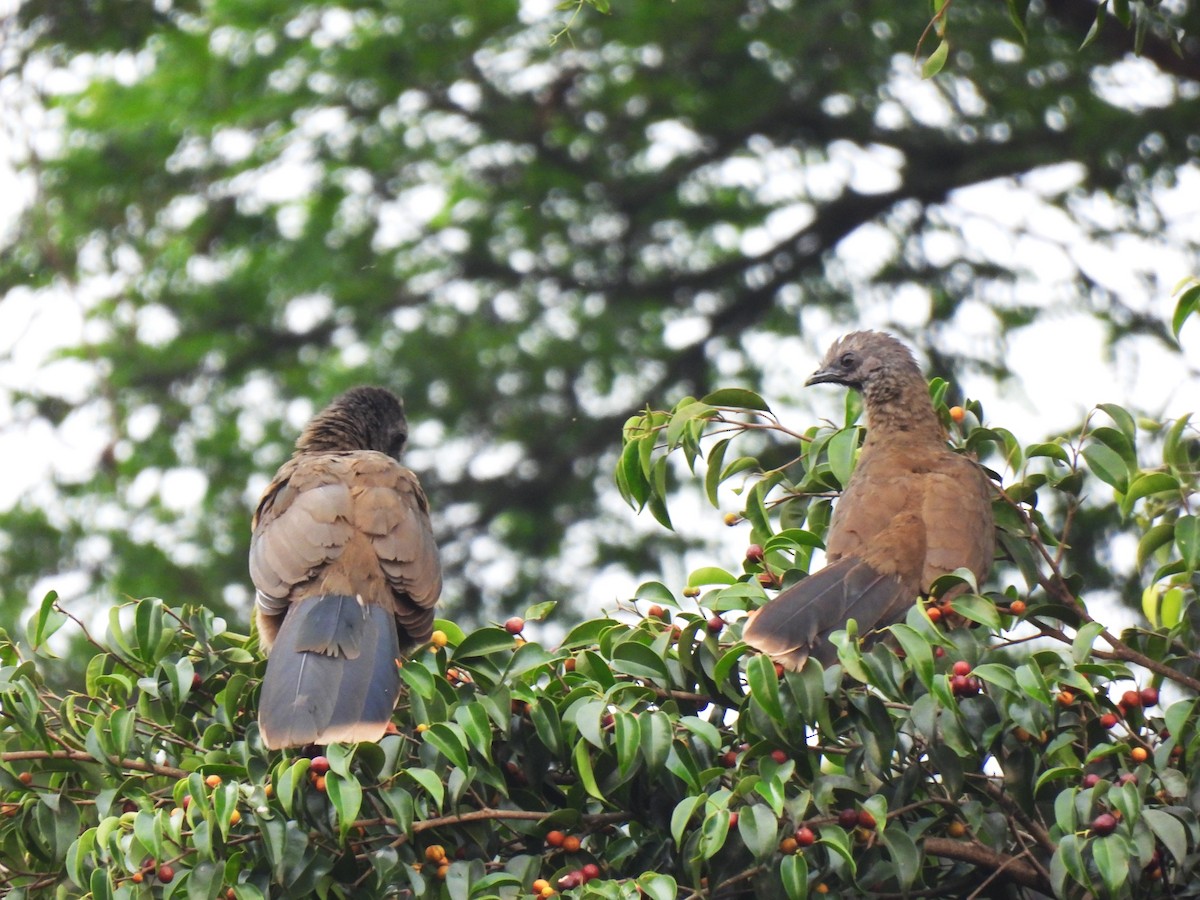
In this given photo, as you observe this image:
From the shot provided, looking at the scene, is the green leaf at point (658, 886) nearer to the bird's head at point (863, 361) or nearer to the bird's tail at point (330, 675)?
the bird's tail at point (330, 675)

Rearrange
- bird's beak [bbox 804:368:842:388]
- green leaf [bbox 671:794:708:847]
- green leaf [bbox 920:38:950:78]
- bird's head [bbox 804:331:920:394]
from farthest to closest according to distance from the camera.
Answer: bird's beak [bbox 804:368:842:388] < bird's head [bbox 804:331:920:394] < green leaf [bbox 920:38:950:78] < green leaf [bbox 671:794:708:847]

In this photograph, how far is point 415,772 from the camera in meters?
2.82

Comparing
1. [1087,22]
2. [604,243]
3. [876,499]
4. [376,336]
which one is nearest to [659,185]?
[604,243]

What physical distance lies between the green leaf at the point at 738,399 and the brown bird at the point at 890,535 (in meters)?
0.43

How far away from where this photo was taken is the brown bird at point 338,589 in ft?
11.2

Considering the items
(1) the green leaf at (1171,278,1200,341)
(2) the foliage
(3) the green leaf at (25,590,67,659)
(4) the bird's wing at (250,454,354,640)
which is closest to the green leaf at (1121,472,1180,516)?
(2) the foliage

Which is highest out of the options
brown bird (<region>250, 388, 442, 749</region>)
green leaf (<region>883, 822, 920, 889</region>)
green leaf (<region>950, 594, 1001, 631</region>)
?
green leaf (<region>950, 594, 1001, 631</region>)

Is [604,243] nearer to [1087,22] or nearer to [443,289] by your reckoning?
[443,289]

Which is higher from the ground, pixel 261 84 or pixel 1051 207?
pixel 261 84

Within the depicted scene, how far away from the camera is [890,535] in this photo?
3.93 meters

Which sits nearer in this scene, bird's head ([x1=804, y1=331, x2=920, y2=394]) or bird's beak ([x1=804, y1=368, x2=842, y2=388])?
bird's head ([x1=804, y1=331, x2=920, y2=394])

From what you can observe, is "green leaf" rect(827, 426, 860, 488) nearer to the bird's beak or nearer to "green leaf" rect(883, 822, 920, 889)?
"green leaf" rect(883, 822, 920, 889)

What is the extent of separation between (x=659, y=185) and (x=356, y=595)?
24.5ft

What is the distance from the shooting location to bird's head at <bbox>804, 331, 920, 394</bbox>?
191 inches
